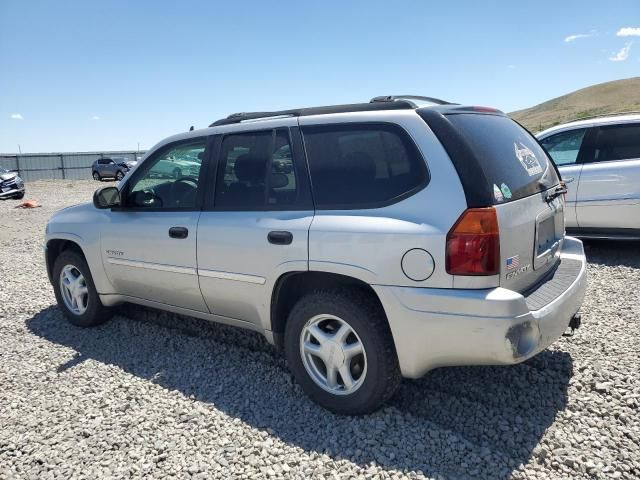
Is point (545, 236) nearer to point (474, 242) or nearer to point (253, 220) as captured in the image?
point (474, 242)

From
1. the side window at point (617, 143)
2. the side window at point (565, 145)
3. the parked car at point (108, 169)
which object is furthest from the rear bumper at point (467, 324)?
the parked car at point (108, 169)

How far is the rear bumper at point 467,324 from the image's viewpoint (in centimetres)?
246

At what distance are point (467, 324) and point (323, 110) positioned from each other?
1.66 metres

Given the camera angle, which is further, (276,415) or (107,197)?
(107,197)

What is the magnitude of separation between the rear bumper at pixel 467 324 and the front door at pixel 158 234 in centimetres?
163

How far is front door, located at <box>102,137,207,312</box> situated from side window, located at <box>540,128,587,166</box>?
4978mm

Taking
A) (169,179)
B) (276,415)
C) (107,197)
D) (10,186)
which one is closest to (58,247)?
(107,197)

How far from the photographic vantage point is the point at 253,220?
10.6 feet

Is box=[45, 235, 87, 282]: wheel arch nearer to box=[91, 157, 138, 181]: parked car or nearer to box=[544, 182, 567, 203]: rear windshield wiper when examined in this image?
box=[544, 182, 567, 203]: rear windshield wiper

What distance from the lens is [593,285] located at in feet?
17.2

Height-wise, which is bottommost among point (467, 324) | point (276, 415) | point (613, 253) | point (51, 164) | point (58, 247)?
point (276, 415)

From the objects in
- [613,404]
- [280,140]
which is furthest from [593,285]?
[280,140]

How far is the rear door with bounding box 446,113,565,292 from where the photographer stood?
2.59m

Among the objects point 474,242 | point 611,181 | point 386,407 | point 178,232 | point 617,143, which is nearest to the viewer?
point 474,242
